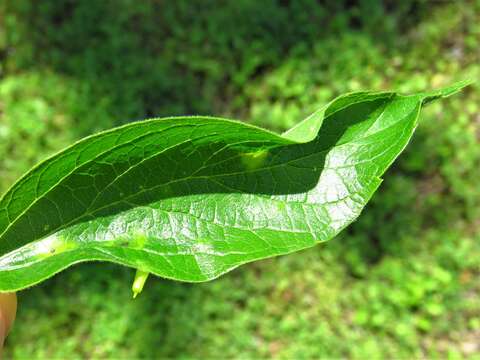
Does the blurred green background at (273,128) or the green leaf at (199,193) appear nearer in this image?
the green leaf at (199,193)

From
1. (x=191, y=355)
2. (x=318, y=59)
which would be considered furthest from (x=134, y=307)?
(x=318, y=59)

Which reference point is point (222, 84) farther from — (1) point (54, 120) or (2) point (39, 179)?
(2) point (39, 179)

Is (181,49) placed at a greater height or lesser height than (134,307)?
greater

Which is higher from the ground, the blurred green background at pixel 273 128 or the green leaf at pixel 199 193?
the green leaf at pixel 199 193

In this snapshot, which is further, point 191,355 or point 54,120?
point 54,120
